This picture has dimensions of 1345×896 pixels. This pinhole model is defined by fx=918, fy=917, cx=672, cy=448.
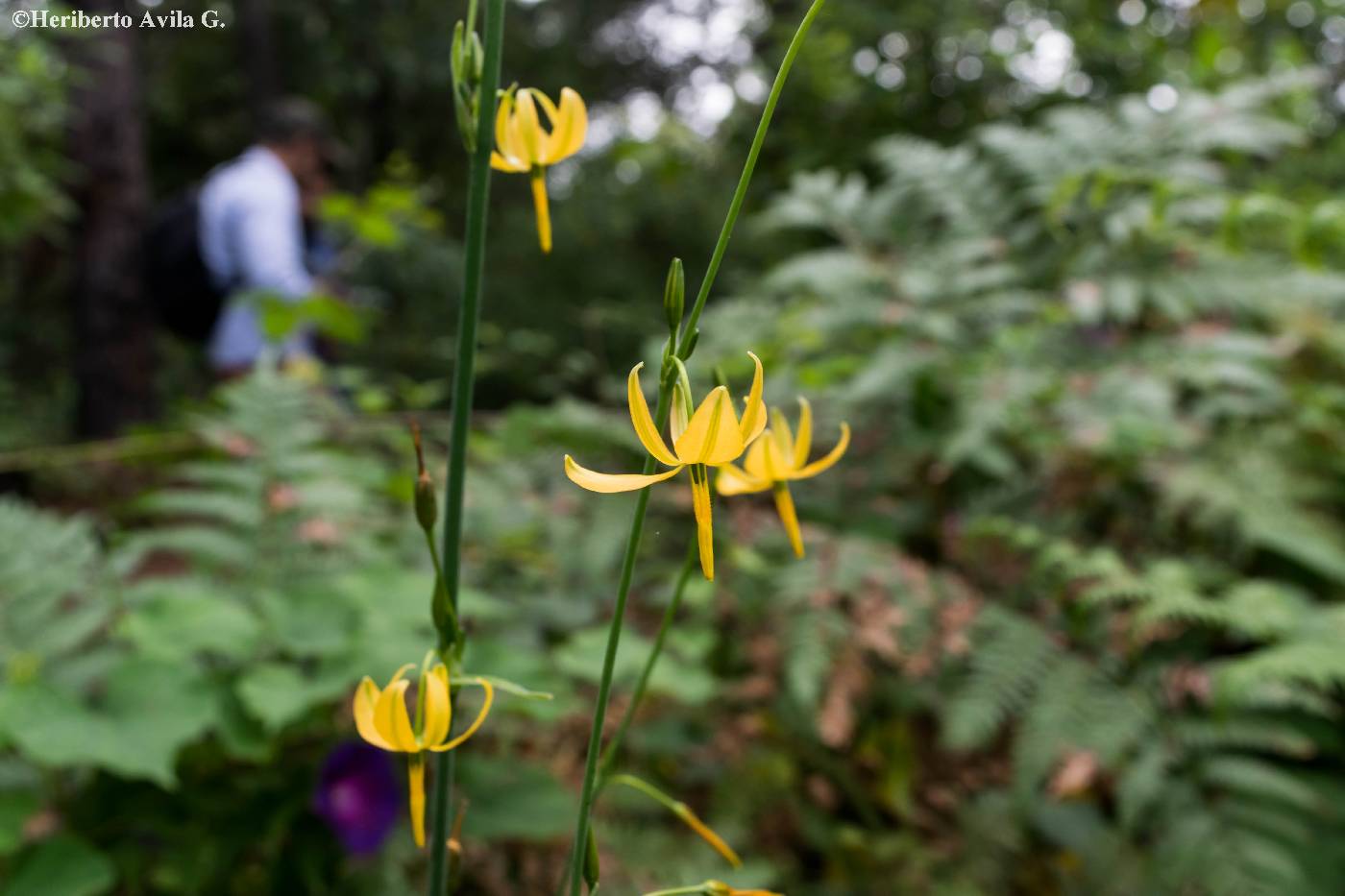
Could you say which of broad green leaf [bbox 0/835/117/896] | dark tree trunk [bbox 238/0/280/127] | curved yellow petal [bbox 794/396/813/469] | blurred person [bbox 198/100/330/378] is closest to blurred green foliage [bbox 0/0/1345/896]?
broad green leaf [bbox 0/835/117/896]

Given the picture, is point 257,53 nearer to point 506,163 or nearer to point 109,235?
point 109,235

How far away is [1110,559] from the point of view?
65.1 inches

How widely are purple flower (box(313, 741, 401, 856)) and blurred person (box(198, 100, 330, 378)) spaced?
2030mm

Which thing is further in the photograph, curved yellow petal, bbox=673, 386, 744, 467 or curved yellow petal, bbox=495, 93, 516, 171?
curved yellow petal, bbox=495, 93, 516, 171

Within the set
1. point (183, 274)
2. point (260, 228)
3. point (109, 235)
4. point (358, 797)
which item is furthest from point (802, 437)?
point (109, 235)

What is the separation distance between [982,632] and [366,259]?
5344 millimetres

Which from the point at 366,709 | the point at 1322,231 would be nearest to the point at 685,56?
the point at 1322,231

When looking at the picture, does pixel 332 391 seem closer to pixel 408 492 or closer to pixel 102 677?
pixel 408 492

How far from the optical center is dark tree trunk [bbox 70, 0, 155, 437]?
5016mm

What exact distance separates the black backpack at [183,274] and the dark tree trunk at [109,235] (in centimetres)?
168

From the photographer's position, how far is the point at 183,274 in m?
3.56

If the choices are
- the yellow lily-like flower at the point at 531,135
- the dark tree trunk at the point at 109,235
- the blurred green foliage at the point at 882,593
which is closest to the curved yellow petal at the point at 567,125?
the yellow lily-like flower at the point at 531,135

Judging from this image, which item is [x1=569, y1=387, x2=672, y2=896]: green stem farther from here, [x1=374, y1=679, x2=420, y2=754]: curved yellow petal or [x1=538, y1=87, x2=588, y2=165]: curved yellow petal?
[x1=538, y1=87, x2=588, y2=165]: curved yellow petal

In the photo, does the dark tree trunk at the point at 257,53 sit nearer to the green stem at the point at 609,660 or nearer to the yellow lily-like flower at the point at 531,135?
the yellow lily-like flower at the point at 531,135
